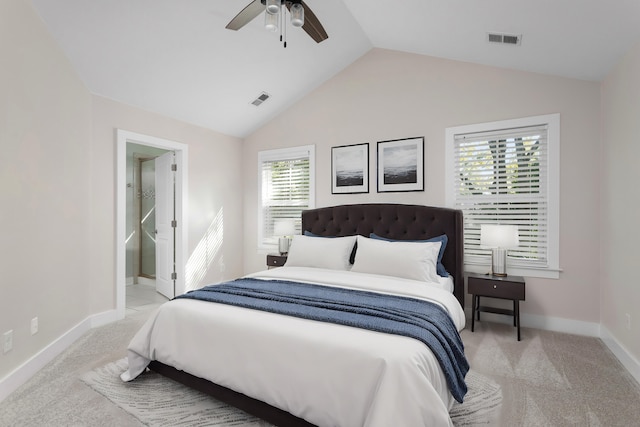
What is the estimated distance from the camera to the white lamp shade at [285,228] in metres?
4.67

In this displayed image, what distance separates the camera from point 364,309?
2.07m

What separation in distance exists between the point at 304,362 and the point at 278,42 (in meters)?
3.27

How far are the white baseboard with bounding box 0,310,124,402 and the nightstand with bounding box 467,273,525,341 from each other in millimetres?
3792

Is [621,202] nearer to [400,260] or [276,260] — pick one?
[400,260]

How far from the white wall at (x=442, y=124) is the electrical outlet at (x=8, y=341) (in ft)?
10.7

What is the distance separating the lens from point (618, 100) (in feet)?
9.30

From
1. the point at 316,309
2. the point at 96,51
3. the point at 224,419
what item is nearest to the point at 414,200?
the point at 316,309

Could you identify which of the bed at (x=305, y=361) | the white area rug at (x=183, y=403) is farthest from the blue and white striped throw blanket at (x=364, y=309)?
the white area rug at (x=183, y=403)

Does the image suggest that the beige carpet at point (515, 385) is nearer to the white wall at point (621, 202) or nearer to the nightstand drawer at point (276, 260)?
the white wall at point (621, 202)

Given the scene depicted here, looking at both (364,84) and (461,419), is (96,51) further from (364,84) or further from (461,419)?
(461,419)

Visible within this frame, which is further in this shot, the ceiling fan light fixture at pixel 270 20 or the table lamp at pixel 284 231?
the table lamp at pixel 284 231

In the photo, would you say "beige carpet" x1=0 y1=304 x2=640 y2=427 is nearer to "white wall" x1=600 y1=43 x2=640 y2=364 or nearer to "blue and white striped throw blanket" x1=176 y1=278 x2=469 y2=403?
"white wall" x1=600 y1=43 x2=640 y2=364

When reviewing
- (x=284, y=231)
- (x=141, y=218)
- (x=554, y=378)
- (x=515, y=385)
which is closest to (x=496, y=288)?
(x=554, y=378)

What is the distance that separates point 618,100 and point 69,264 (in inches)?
201
